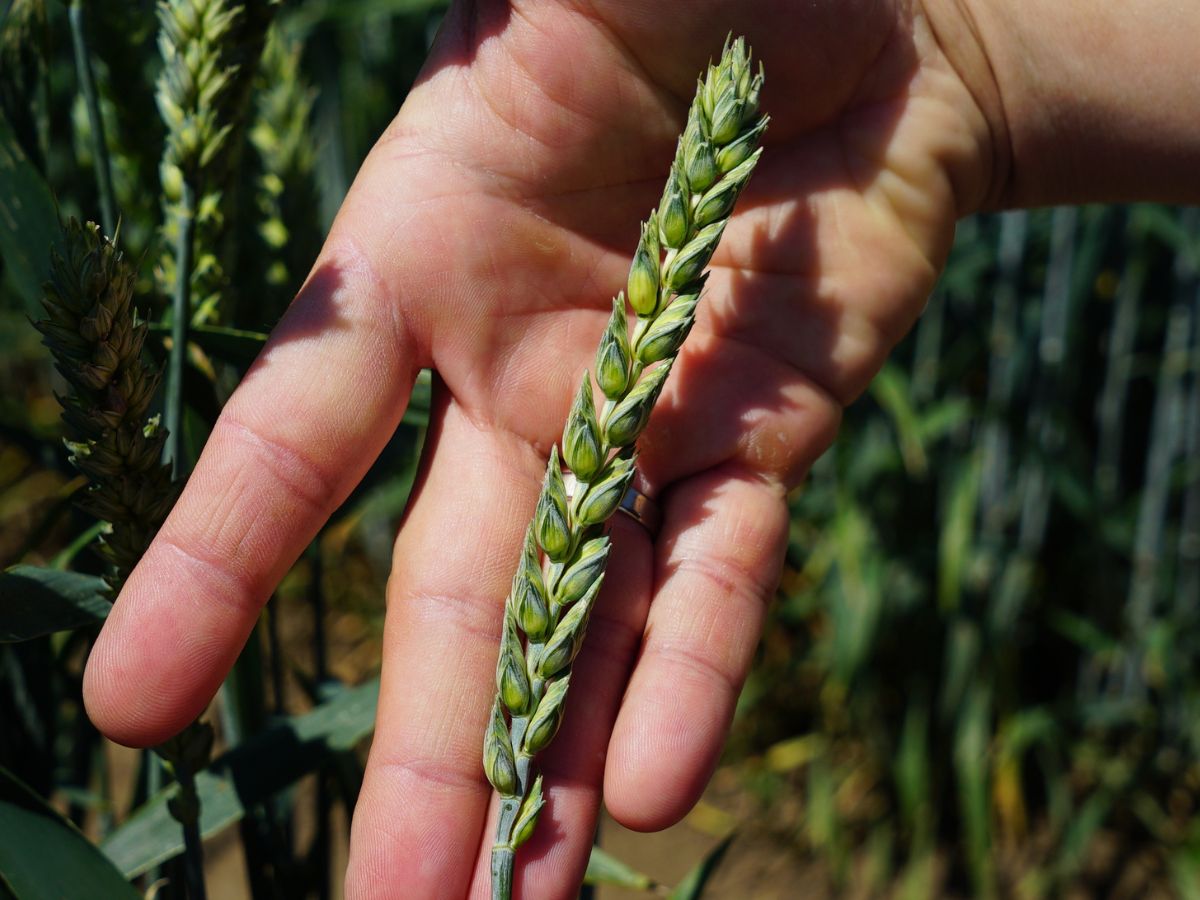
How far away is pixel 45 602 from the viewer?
2.64 feet

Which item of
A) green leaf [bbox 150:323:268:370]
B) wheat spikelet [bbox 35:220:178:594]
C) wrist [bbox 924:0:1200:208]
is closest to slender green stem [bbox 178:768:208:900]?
wheat spikelet [bbox 35:220:178:594]

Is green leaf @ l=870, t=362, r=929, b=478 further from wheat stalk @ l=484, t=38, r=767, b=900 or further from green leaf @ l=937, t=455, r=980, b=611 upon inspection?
wheat stalk @ l=484, t=38, r=767, b=900

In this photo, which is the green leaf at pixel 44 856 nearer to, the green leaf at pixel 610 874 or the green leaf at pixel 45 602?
the green leaf at pixel 45 602

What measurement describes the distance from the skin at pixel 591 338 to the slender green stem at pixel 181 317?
0.04 m

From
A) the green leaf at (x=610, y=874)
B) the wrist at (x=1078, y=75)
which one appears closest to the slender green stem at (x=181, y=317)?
the green leaf at (x=610, y=874)

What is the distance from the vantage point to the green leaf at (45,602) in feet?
2.53

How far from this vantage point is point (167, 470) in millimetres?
775

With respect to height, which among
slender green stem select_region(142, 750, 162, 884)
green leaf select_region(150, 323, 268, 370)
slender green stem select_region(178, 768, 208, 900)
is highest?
green leaf select_region(150, 323, 268, 370)

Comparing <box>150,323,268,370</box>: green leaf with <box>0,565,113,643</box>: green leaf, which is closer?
<box>0,565,113,643</box>: green leaf

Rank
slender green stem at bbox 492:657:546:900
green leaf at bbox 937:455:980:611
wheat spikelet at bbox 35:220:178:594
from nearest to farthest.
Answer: wheat spikelet at bbox 35:220:178:594, slender green stem at bbox 492:657:546:900, green leaf at bbox 937:455:980:611

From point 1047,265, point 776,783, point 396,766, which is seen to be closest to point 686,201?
point 396,766

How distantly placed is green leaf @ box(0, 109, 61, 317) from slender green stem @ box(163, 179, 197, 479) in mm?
101

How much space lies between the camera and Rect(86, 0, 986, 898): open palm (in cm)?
84

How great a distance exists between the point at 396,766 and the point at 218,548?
0.22 m
